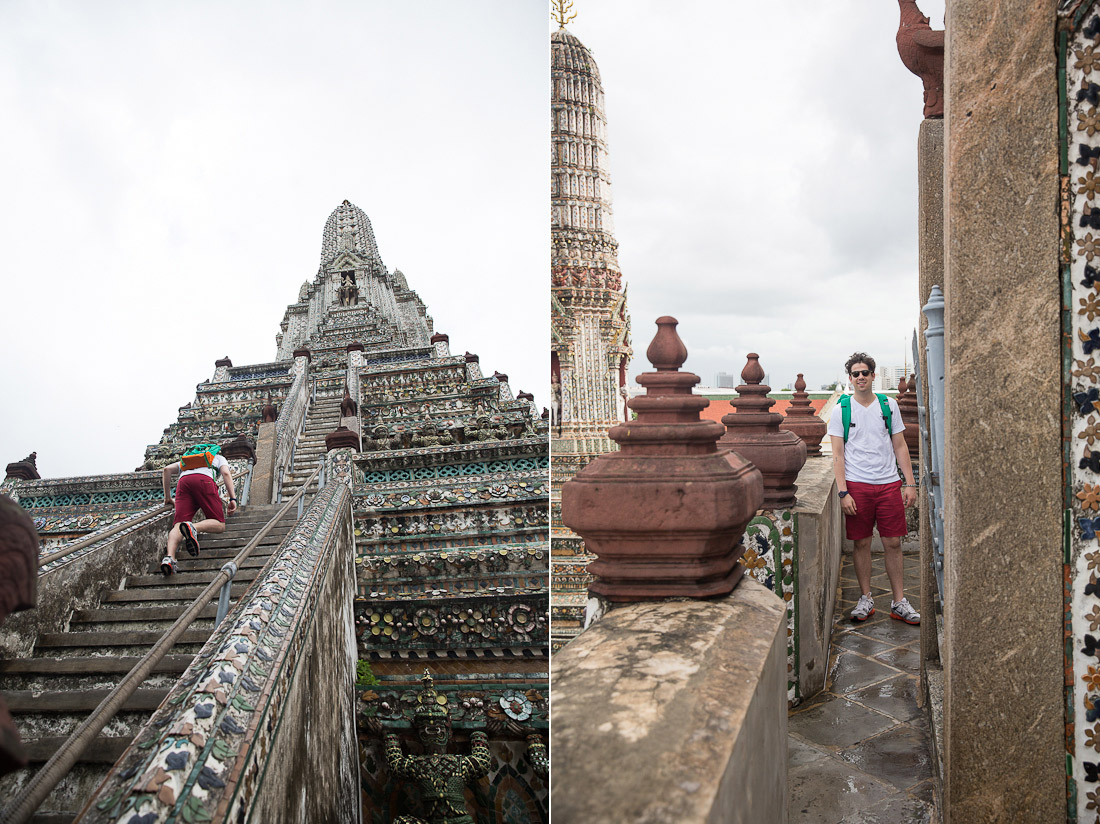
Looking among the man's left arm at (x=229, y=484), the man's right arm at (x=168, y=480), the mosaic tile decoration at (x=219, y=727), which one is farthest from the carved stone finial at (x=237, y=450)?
the mosaic tile decoration at (x=219, y=727)

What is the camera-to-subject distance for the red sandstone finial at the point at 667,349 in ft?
7.57

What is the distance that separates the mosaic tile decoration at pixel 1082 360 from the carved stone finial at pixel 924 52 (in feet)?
4.47

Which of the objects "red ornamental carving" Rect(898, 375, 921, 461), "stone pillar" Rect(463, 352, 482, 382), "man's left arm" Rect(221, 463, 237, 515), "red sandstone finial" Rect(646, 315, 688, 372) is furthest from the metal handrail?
"stone pillar" Rect(463, 352, 482, 382)

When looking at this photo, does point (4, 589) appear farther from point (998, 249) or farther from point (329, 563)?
point (329, 563)

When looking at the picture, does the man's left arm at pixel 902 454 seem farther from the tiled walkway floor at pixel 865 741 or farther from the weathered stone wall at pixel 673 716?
the weathered stone wall at pixel 673 716

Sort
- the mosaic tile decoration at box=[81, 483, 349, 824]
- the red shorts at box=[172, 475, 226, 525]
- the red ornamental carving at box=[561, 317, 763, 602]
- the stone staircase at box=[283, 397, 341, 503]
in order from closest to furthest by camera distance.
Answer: the mosaic tile decoration at box=[81, 483, 349, 824], the red ornamental carving at box=[561, 317, 763, 602], the red shorts at box=[172, 475, 226, 525], the stone staircase at box=[283, 397, 341, 503]

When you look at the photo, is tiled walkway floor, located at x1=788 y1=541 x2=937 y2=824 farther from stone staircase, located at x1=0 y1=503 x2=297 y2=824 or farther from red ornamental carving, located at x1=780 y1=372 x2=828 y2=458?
red ornamental carving, located at x1=780 y1=372 x2=828 y2=458

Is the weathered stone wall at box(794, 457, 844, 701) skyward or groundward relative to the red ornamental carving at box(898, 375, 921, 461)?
groundward

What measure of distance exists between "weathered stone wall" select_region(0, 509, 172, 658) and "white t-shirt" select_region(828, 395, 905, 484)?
3831 millimetres

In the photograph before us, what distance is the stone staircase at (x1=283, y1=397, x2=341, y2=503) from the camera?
10108 millimetres

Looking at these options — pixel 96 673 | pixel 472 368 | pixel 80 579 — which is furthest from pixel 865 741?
pixel 472 368

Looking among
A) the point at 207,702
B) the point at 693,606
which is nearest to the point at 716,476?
the point at 693,606

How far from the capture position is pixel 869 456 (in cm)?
394

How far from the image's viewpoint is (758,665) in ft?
5.38
